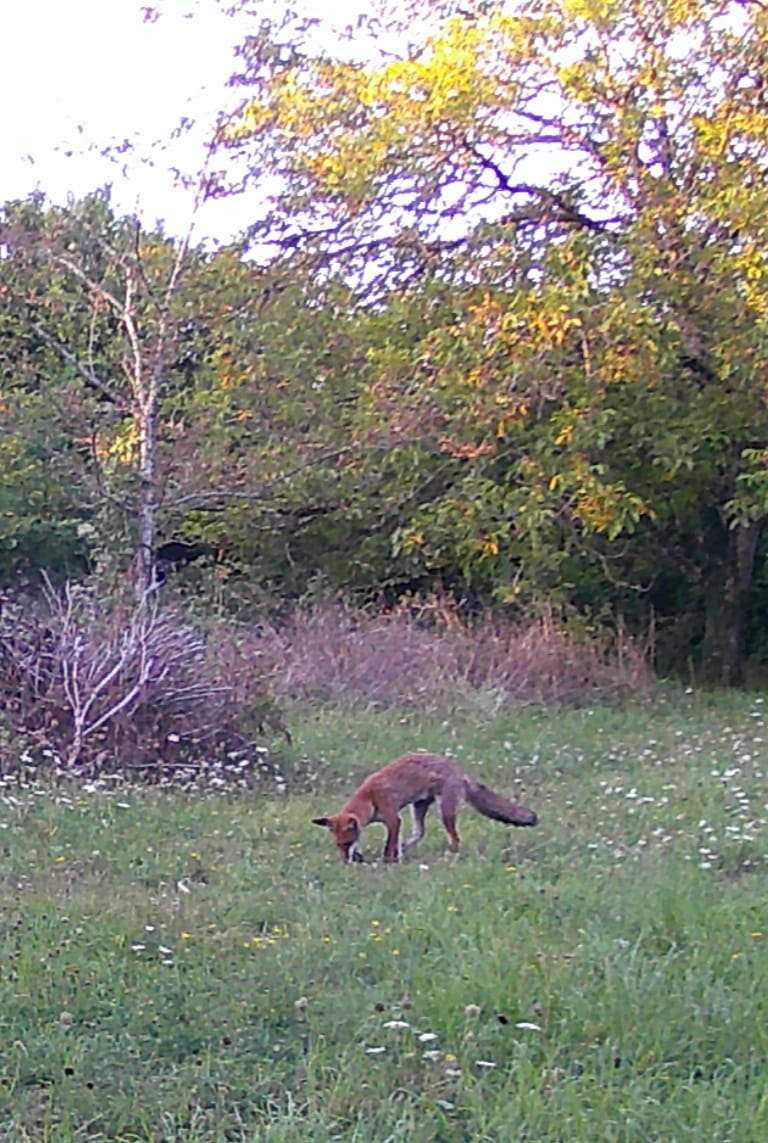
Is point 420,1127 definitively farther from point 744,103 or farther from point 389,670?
point 744,103

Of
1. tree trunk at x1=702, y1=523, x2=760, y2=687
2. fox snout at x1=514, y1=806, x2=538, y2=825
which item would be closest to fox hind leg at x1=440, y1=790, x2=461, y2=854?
fox snout at x1=514, y1=806, x2=538, y2=825

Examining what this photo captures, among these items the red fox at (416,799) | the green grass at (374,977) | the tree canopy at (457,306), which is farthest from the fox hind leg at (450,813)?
the tree canopy at (457,306)

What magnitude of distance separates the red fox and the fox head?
0.02m

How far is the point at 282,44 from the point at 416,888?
1132cm

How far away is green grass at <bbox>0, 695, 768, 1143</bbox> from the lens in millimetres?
4691

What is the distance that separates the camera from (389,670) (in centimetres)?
1617

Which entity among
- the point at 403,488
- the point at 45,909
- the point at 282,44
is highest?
the point at 282,44

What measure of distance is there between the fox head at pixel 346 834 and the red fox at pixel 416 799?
17 millimetres

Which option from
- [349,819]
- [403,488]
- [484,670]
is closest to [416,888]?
[349,819]

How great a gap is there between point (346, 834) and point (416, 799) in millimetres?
593

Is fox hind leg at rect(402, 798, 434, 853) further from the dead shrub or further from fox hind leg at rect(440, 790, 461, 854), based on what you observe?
the dead shrub

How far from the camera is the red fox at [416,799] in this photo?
29.1 ft

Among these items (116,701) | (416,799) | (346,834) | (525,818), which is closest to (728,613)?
(116,701)

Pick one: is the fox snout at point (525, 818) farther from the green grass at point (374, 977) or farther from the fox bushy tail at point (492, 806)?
the green grass at point (374, 977)
